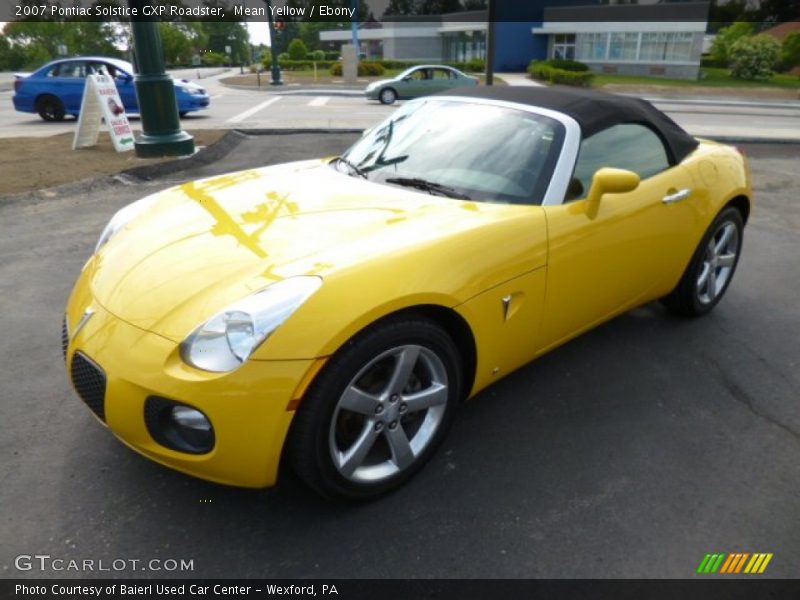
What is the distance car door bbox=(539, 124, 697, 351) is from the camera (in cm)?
273

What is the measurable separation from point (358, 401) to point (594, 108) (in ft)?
6.66

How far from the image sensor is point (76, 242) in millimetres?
5258

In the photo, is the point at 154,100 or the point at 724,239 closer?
the point at 724,239

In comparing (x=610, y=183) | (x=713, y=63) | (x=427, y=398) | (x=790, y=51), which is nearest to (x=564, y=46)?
(x=713, y=63)

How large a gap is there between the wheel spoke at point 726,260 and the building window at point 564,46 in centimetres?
4114

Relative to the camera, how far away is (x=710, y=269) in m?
3.87

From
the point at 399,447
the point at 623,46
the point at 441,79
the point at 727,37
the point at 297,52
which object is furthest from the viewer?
the point at 297,52

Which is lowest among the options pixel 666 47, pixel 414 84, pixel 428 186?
pixel 414 84

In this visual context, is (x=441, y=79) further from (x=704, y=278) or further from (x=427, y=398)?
(x=427, y=398)

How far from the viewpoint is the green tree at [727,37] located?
42062 mm

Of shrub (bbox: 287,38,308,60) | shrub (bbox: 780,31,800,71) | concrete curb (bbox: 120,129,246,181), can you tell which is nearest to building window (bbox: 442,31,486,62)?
shrub (bbox: 287,38,308,60)

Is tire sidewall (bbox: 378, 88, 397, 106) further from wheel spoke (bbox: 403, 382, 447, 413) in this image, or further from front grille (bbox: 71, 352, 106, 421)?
front grille (bbox: 71, 352, 106, 421)

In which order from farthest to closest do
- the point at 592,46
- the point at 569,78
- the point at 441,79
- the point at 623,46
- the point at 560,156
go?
1. the point at 592,46
2. the point at 623,46
3. the point at 569,78
4. the point at 441,79
5. the point at 560,156

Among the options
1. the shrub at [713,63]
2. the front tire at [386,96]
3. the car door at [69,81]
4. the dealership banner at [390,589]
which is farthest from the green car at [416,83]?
the shrub at [713,63]
